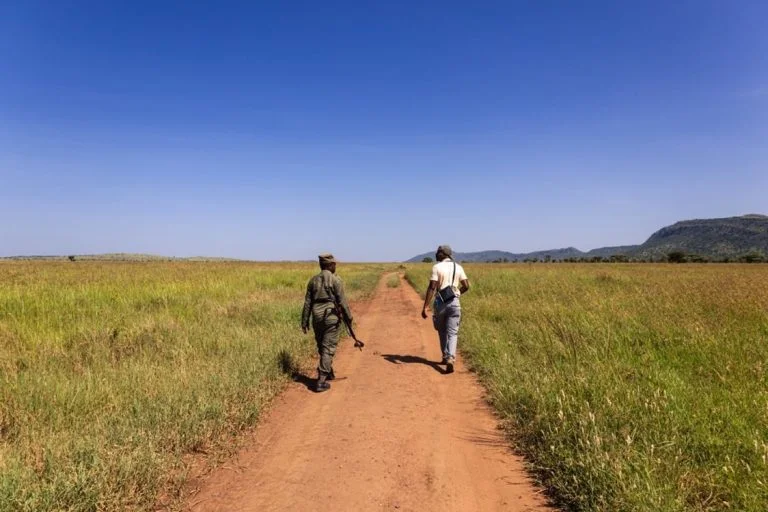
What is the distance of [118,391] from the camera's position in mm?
5445

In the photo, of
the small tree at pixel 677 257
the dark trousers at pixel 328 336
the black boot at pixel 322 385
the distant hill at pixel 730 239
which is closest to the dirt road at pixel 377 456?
the black boot at pixel 322 385

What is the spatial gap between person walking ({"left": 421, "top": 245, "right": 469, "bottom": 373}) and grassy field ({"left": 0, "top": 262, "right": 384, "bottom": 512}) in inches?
112

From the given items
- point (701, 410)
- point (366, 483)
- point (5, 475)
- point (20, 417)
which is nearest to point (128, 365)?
point (20, 417)

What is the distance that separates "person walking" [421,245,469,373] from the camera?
311 inches

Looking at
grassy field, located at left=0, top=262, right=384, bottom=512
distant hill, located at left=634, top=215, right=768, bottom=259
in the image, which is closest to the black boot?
grassy field, located at left=0, top=262, right=384, bottom=512

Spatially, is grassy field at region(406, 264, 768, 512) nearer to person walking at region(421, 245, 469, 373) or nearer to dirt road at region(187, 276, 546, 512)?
dirt road at region(187, 276, 546, 512)

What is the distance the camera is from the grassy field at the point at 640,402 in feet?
10.8

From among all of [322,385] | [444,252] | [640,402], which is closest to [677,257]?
[444,252]

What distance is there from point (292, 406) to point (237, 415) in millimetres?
1027

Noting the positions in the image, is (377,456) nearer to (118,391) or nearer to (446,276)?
(118,391)

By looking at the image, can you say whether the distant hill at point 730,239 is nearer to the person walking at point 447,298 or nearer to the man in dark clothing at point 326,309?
the person walking at point 447,298

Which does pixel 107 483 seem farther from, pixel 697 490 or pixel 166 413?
pixel 697 490

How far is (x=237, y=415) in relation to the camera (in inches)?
202

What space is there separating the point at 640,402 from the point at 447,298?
382 centimetres
